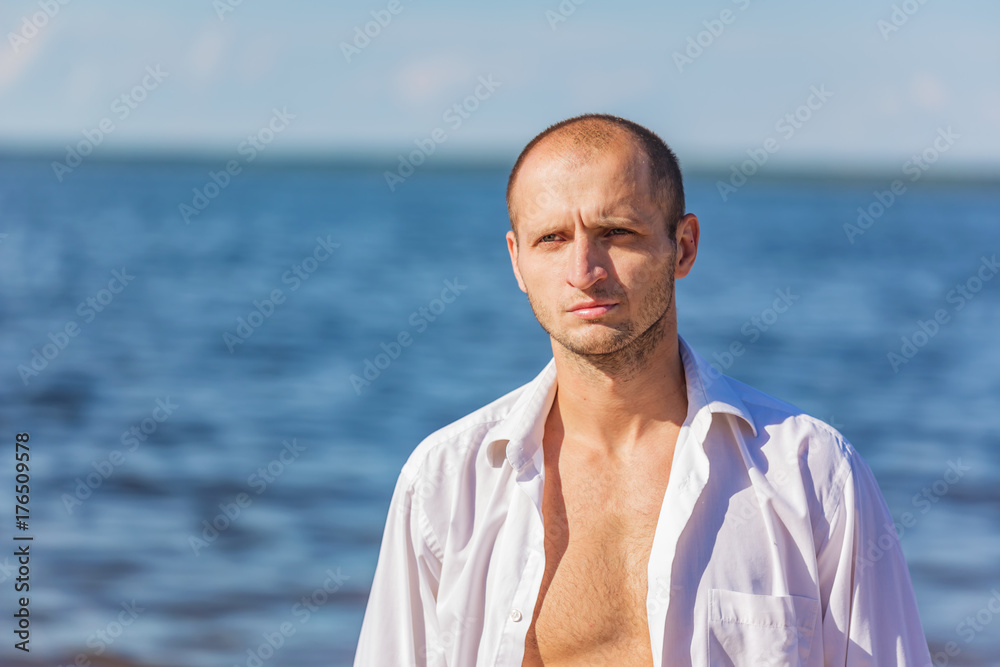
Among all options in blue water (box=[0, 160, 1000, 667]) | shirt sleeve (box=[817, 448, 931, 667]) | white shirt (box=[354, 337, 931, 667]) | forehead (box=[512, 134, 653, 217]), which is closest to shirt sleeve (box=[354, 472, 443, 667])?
white shirt (box=[354, 337, 931, 667])

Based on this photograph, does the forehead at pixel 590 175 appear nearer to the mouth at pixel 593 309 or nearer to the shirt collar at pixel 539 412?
the mouth at pixel 593 309

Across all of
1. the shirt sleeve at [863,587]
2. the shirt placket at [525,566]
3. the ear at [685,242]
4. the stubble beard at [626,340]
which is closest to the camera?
the shirt sleeve at [863,587]

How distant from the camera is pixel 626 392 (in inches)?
115

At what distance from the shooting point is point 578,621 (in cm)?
279

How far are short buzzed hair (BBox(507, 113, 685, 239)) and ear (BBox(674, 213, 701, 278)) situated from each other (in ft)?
0.09

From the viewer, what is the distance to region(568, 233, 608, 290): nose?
2.71 metres

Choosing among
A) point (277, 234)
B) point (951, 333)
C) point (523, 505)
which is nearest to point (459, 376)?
point (951, 333)

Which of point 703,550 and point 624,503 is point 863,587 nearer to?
point 703,550

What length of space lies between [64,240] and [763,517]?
31.3 metres

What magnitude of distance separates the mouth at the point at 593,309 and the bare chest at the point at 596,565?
1.49 feet

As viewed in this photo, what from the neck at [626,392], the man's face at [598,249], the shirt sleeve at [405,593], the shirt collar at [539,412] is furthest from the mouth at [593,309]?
the shirt sleeve at [405,593]

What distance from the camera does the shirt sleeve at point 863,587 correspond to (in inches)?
100

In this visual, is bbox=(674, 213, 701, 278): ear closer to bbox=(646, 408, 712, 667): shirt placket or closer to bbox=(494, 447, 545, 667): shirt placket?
bbox=(646, 408, 712, 667): shirt placket

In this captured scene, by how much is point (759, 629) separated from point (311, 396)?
1147cm
